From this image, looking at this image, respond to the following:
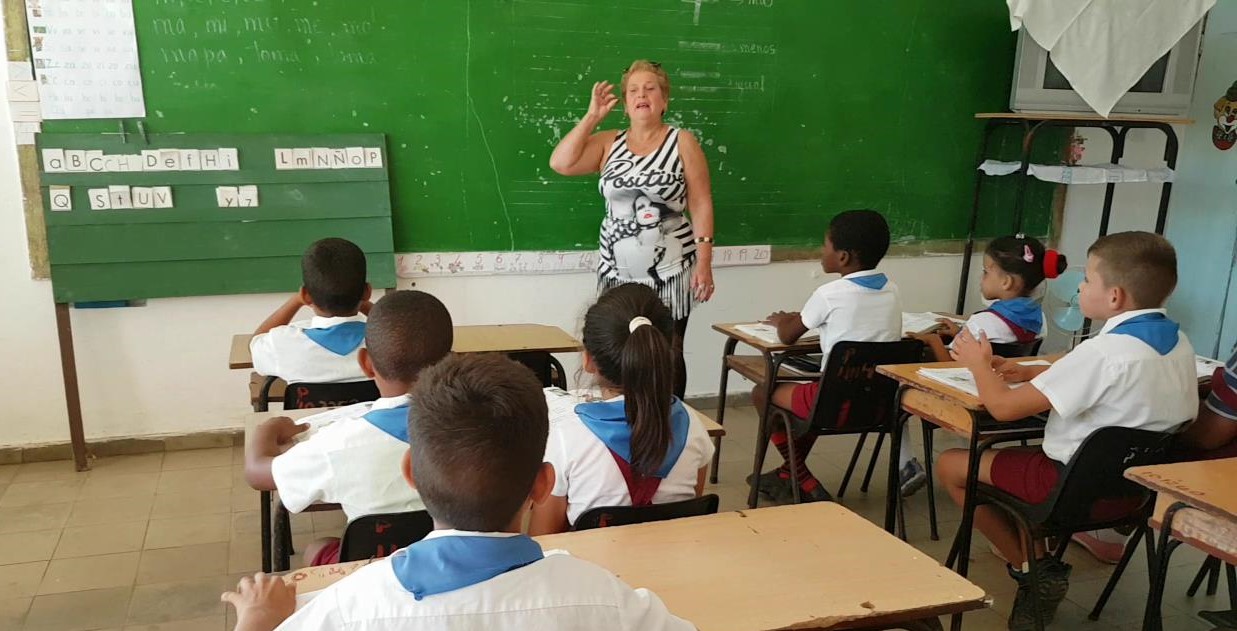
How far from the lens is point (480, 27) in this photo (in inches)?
144

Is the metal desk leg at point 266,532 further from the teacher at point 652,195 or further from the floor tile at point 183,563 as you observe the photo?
the teacher at point 652,195

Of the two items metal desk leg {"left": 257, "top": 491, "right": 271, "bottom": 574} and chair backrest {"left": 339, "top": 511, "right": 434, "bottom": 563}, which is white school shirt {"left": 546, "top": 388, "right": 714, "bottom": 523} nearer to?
chair backrest {"left": 339, "top": 511, "right": 434, "bottom": 563}

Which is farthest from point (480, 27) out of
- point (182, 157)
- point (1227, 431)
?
point (1227, 431)

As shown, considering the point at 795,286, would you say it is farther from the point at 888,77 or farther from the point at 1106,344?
the point at 1106,344

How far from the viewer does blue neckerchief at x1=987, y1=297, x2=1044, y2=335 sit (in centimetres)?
295

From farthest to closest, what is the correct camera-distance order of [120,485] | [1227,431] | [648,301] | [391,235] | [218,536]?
[391,235], [120,485], [218,536], [1227,431], [648,301]

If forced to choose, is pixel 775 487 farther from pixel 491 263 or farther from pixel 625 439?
pixel 625 439

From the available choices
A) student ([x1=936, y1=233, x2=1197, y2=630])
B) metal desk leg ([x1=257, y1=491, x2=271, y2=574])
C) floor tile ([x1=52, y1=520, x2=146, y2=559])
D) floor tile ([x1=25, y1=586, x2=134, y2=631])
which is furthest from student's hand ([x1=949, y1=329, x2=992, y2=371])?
floor tile ([x1=52, y1=520, x2=146, y2=559])

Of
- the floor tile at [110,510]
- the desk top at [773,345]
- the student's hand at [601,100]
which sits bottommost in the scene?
the floor tile at [110,510]

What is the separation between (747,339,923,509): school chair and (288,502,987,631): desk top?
4.14 ft

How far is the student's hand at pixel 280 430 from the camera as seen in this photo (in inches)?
65.8

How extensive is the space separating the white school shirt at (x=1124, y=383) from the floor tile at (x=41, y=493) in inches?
132

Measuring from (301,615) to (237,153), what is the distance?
2971 mm

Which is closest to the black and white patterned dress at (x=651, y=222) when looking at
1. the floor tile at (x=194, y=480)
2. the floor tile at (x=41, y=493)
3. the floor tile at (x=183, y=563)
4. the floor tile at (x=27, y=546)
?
the floor tile at (x=183, y=563)
